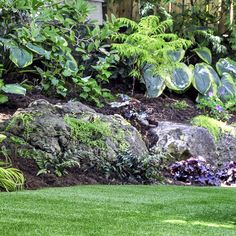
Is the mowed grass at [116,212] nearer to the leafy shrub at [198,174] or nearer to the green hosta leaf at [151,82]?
the leafy shrub at [198,174]

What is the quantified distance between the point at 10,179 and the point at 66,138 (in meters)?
1.24

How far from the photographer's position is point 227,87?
963cm

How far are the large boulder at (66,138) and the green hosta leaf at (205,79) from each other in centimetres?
276

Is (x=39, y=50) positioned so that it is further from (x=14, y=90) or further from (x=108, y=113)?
(x=108, y=113)

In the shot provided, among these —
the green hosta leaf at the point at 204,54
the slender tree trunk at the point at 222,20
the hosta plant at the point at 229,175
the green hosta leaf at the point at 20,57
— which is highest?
the slender tree trunk at the point at 222,20

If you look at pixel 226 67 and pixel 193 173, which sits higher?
pixel 226 67

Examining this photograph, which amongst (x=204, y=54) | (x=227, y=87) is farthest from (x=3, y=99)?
(x=204, y=54)

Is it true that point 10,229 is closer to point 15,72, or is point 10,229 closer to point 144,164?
point 144,164

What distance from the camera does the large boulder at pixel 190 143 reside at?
7117mm

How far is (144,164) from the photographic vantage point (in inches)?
236

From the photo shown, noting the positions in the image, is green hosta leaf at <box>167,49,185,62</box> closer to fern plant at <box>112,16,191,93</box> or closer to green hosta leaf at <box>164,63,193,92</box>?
green hosta leaf at <box>164,63,193,92</box>

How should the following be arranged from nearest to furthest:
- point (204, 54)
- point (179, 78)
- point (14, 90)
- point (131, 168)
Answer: point (131, 168), point (14, 90), point (179, 78), point (204, 54)

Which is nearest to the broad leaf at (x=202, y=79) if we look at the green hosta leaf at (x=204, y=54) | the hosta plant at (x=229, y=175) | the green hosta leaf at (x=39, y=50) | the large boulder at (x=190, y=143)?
the green hosta leaf at (x=204, y=54)

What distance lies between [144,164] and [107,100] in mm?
2181
